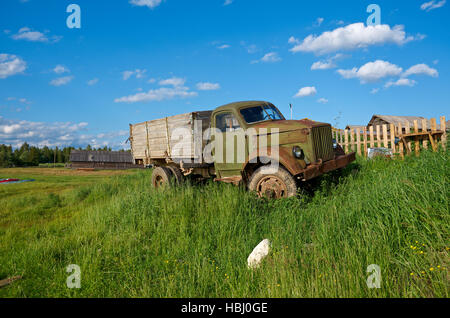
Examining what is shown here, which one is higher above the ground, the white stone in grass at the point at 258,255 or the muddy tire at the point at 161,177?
the muddy tire at the point at 161,177

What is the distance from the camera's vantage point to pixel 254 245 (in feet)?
13.0

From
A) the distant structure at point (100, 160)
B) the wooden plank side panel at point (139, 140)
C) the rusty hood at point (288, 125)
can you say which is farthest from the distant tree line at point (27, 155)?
the rusty hood at point (288, 125)

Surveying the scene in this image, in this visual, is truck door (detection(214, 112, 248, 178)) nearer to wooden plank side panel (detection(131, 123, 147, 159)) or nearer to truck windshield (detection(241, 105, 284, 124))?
truck windshield (detection(241, 105, 284, 124))

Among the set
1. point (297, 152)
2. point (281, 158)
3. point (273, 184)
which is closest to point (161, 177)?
point (273, 184)

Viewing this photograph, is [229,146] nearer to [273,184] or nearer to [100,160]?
[273,184]

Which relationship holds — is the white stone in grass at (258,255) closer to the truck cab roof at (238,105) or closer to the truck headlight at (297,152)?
the truck headlight at (297,152)

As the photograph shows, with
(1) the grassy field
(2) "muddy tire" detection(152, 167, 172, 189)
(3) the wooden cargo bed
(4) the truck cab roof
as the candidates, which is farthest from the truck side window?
(2) "muddy tire" detection(152, 167, 172, 189)

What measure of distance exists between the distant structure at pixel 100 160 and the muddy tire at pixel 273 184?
3881 cm

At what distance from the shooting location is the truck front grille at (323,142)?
5691 millimetres

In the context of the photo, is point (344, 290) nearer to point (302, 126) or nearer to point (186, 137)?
point (302, 126)

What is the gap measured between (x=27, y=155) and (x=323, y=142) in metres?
76.0

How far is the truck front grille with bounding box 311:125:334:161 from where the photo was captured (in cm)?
569
